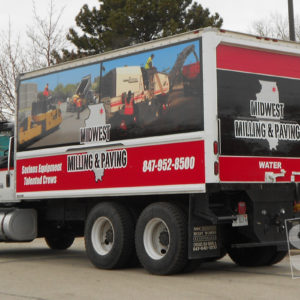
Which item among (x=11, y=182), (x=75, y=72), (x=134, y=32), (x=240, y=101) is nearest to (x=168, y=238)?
(x=240, y=101)

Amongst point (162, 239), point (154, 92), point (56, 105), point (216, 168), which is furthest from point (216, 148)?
point (56, 105)

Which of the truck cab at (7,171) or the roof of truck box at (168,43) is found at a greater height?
the roof of truck box at (168,43)

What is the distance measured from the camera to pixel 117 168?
1149 centimetres

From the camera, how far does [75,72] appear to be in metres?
12.6

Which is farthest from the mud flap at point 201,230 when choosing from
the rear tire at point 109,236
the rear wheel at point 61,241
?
the rear wheel at point 61,241

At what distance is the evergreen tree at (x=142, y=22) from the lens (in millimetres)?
30406

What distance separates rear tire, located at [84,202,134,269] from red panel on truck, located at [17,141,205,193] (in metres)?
0.41

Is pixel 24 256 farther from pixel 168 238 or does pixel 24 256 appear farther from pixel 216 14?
pixel 216 14

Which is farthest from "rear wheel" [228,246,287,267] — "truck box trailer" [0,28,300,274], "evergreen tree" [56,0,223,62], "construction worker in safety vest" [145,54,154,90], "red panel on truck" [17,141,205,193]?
"evergreen tree" [56,0,223,62]

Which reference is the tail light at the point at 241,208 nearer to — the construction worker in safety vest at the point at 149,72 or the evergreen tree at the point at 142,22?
the construction worker in safety vest at the point at 149,72

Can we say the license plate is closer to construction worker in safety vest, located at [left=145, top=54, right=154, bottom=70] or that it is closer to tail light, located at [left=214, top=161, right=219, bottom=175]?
tail light, located at [left=214, top=161, right=219, bottom=175]

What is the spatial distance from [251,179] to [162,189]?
4.27 feet

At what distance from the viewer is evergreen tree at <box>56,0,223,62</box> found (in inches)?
1197

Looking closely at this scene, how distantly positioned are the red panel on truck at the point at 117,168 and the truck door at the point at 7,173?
392 millimetres
